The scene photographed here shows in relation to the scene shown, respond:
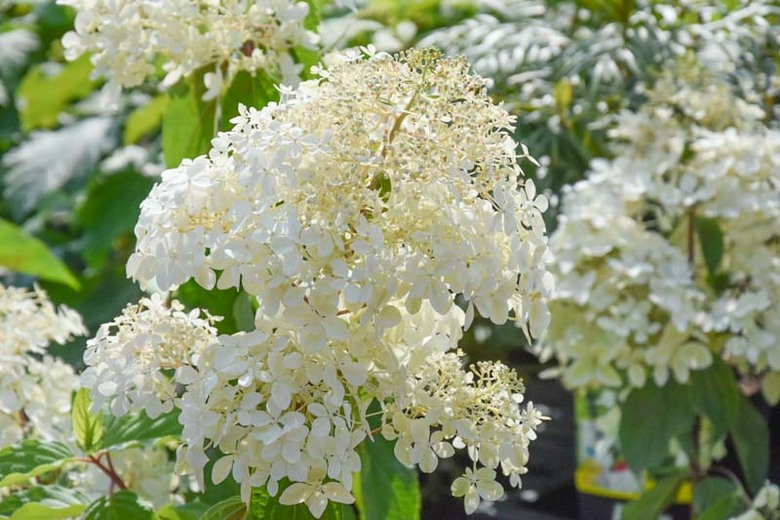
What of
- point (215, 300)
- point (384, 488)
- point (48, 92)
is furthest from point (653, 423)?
point (48, 92)

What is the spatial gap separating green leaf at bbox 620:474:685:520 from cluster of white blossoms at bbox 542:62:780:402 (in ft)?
0.45

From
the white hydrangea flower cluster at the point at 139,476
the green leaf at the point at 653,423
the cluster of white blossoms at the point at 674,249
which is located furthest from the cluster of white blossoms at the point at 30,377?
the green leaf at the point at 653,423

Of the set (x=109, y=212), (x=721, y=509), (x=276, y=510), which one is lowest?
(x=109, y=212)

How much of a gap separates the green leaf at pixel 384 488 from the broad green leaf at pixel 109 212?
997mm

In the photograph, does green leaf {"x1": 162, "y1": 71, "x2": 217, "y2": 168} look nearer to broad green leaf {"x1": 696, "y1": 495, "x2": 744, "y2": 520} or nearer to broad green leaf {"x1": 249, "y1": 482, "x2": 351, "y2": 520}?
broad green leaf {"x1": 249, "y1": 482, "x2": 351, "y2": 520}

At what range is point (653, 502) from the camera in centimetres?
124

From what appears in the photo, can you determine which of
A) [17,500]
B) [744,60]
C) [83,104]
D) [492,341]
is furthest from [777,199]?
[83,104]

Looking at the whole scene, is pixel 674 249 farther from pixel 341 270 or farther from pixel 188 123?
pixel 341 270

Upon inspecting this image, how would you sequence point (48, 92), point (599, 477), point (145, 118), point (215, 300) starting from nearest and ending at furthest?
1. point (215, 300)
2. point (599, 477)
3. point (145, 118)
4. point (48, 92)

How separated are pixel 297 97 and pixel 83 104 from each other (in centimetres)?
188

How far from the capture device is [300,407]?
1.82ft

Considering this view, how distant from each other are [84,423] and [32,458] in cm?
4

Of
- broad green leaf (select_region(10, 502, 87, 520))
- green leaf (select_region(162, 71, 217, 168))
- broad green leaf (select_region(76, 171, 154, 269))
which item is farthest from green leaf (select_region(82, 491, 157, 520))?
broad green leaf (select_region(76, 171, 154, 269))

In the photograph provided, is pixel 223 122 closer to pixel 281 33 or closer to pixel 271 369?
pixel 281 33
